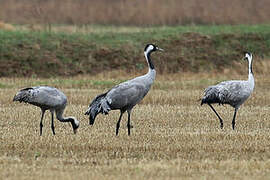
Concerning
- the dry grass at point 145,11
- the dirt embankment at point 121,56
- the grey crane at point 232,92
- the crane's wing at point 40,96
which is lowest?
the dirt embankment at point 121,56

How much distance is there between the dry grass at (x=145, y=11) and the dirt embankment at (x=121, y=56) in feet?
8.10

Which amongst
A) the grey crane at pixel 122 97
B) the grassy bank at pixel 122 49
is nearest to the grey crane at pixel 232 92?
the grey crane at pixel 122 97

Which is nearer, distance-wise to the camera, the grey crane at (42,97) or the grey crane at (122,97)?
the grey crane at (122,97)

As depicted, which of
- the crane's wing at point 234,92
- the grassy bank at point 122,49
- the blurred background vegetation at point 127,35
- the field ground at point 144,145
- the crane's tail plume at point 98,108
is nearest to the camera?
the field ground at point 144,145

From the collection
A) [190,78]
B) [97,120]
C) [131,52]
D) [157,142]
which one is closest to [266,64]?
[190,78]

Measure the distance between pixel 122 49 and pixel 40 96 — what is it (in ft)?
53.3

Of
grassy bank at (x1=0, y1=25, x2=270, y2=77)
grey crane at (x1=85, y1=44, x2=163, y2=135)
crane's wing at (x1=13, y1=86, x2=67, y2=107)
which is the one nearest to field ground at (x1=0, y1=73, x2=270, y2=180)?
grey crane at (x1=85, y1=44, x2=163, y2=135)

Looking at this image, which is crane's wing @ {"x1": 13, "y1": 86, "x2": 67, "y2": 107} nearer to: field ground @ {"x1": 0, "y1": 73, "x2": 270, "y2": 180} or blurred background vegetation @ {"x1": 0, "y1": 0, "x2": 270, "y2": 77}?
field ground @ {"x1": 0, "y1": 73, "x2": 270, "y2": 180}

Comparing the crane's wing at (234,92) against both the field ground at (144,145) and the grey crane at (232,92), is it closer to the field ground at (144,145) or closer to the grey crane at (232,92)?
the grey crane at (232,92)

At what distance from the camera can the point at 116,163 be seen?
938 centimetres

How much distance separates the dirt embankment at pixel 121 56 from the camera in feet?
87.3

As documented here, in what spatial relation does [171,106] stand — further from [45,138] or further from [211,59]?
[211,59]

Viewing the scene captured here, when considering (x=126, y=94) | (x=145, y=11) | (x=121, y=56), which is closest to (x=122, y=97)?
(x=126, y=94)

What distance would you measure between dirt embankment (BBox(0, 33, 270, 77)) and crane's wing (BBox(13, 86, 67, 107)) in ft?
45.4
